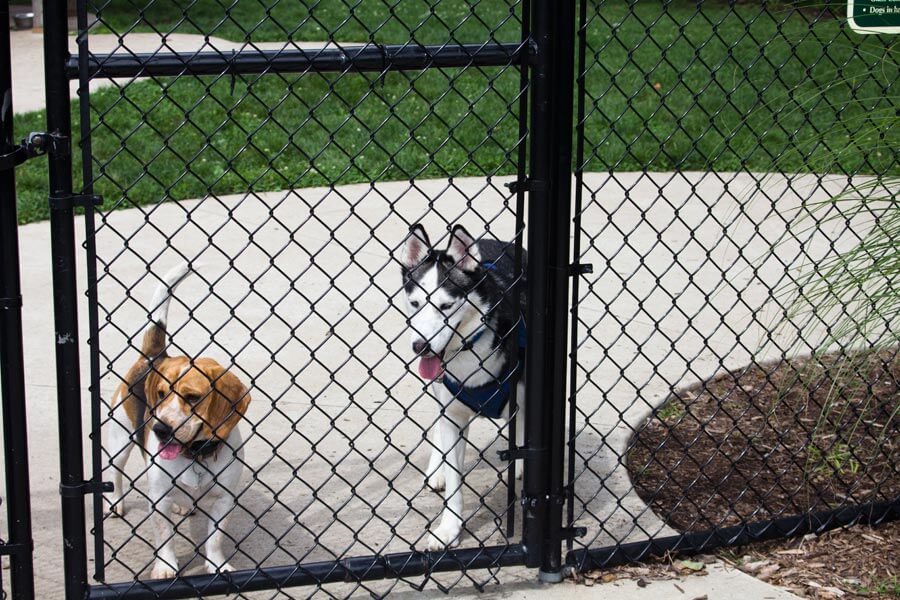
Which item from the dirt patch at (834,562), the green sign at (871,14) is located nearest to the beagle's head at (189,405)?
the dirt patch at (834,562)

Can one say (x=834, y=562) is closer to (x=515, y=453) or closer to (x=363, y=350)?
(x=515, y=453)

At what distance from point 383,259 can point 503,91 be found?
4460mm

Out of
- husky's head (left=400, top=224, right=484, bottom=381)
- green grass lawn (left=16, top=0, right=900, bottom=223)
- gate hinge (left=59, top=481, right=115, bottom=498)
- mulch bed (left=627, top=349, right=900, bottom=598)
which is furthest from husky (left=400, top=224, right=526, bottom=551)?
green grass lawn (left=16, top=0, right=900, bottom=223)

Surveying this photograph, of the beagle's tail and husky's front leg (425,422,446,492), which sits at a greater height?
the beagle's tail

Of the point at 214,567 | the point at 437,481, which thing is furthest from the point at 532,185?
the point at 214,567

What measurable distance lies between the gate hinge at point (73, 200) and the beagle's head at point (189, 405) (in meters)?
0.67

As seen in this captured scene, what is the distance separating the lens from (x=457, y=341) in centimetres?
404

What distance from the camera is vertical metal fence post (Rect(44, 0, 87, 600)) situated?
2.83 m

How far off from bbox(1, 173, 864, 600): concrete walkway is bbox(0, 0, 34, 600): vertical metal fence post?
0.24 meters

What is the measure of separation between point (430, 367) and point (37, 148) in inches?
64.9

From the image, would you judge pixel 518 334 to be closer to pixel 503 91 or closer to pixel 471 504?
pixel 471 504

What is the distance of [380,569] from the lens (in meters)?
3.42

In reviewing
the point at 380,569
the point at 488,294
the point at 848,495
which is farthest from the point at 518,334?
the point at 848,495

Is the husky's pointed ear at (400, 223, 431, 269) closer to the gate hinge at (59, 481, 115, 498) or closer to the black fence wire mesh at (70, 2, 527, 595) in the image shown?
the black fence wire mesh at (70, 2, 527, 595)
